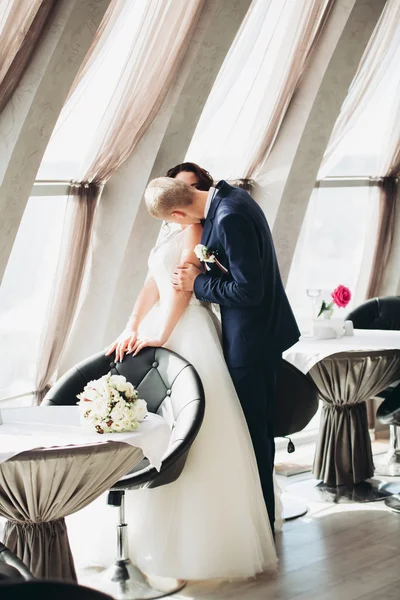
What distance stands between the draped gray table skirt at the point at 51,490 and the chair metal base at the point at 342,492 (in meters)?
2.03

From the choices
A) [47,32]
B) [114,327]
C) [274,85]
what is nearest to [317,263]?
[274,85]

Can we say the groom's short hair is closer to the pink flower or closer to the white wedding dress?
the white wedding dress

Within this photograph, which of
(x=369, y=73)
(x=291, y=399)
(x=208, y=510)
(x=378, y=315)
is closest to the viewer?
(x=208, y=510)

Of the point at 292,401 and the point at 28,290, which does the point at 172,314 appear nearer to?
the point at 292,401

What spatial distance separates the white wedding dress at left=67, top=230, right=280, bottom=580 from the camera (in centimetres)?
349

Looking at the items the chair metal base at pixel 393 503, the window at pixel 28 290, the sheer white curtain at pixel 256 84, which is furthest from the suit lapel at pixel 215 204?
the chair metal base at pixel 393 503

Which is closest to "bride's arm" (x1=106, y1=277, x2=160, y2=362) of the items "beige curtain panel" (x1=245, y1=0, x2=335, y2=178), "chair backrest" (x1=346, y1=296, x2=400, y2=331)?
"beige curtain panel" (x1=245, y1=0, x2=335, y2=178)

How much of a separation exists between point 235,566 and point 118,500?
0.58 m

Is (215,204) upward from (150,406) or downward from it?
→ upward

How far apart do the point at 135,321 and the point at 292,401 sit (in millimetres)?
932

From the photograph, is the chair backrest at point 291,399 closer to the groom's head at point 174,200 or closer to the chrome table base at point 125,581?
the groom's head at point 174,200

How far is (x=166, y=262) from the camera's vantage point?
13.0 ft

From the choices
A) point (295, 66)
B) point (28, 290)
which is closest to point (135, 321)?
point (28, 290)

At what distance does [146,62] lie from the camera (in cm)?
464
